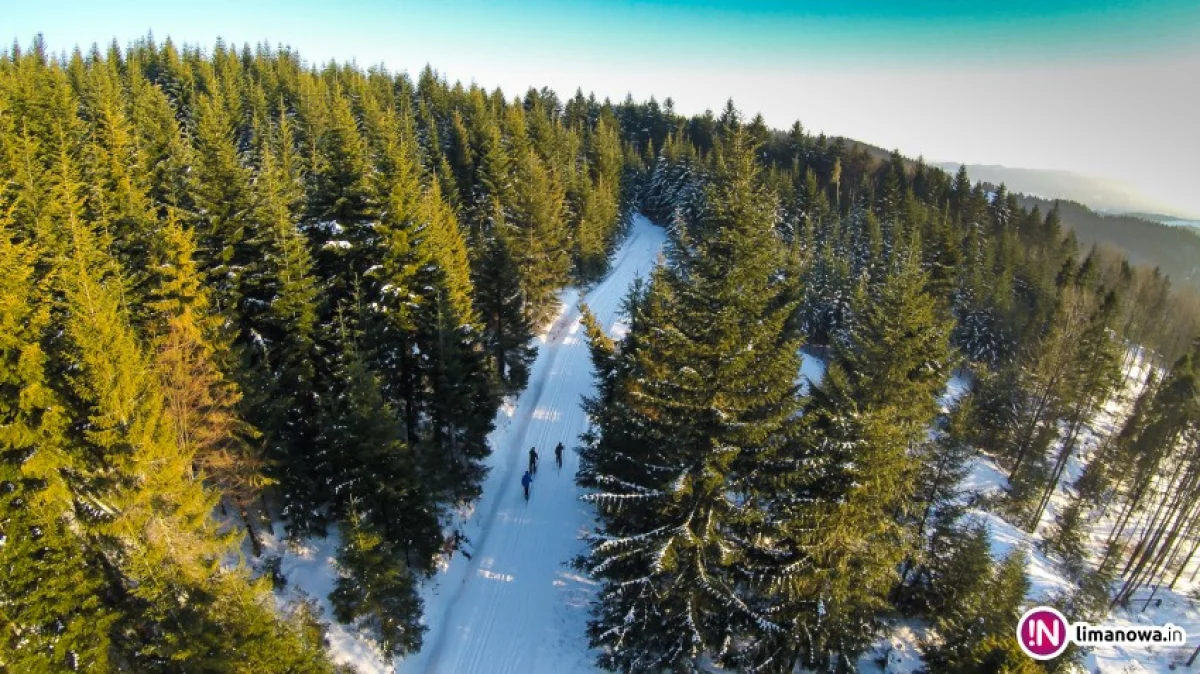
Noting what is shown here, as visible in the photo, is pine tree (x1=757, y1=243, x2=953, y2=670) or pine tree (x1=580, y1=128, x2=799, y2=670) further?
pine tree (x1=757, y1=243, x2=953, y2=670)

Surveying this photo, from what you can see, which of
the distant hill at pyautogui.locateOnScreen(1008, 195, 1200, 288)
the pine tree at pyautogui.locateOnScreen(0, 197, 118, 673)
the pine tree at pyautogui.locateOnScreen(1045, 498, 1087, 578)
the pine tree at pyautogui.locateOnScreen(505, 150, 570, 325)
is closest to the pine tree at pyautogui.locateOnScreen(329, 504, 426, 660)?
the pine tree at pyautogui.locateOnScreen(0, 197, 118, 673)

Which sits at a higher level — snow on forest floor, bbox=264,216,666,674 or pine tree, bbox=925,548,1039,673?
pine tree, bbox=925,548,1039,673

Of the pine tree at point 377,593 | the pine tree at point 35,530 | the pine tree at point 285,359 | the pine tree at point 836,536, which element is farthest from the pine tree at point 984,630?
the pine tree at point 35,530

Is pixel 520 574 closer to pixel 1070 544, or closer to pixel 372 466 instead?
pixel 372 466

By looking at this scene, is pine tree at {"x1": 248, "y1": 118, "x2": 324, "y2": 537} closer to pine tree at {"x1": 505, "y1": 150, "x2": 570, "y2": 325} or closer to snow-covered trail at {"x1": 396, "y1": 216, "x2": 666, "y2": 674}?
snow-covered trail at {"x1": 396, "y1": 216, "x2": 666, "y2": 674}

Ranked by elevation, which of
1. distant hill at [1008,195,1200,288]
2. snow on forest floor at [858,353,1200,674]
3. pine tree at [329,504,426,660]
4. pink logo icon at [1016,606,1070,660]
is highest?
distant hill at [1008,195,1200,288]

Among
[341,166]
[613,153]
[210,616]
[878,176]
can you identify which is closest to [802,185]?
[878,176]

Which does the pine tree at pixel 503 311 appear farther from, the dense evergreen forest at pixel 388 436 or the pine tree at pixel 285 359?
the pine tree at pixel 285 359
